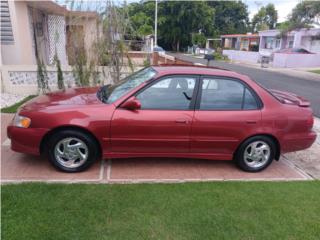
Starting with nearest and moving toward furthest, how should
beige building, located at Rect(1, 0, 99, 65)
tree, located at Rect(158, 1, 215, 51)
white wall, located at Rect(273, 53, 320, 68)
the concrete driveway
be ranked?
the concrete driveway < beige building, located at Rect(1, 0, 99, 65) < white wall, located at Rect(273, 53, 320, 68) < tree, located at Rect(158, 1, 215, 51)

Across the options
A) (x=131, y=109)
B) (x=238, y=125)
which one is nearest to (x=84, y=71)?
(x=131, y=109)

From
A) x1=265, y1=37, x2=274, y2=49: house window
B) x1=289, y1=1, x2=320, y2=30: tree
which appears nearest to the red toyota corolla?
x1=289, y1=1, x2=320, y2=30: tree

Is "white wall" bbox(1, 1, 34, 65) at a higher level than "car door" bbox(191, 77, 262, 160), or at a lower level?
higher

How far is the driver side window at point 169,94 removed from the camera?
4098 millimetres

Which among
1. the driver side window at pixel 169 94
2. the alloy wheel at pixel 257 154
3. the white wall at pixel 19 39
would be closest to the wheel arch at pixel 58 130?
the driver side window at pixel 169 94

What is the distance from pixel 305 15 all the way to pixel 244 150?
26259 mm

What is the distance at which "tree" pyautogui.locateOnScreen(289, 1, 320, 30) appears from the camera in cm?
2322

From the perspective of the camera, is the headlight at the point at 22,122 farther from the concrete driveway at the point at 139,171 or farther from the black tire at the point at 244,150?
the black tire at the point at 244,150

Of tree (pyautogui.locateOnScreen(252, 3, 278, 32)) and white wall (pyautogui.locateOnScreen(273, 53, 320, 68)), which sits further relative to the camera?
tree (pyautogui.locateOnScreen(252, 3, 278, 32))

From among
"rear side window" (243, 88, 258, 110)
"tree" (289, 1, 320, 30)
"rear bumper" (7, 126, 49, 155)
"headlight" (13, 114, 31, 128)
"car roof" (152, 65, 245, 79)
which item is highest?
"tree" (289, 1, 320, 30)

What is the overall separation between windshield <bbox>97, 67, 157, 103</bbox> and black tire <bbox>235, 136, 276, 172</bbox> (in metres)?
1.74

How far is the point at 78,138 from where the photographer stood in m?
3.95

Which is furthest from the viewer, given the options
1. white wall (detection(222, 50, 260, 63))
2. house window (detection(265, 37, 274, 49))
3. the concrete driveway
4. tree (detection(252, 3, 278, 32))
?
tree (detection(252, 3, 278, 32))

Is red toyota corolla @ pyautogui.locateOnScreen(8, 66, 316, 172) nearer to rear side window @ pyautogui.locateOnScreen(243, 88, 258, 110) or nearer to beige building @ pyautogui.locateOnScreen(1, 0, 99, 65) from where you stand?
rear side window @ pyautogui.locateOnScreen(243, 88, 258, 110)
